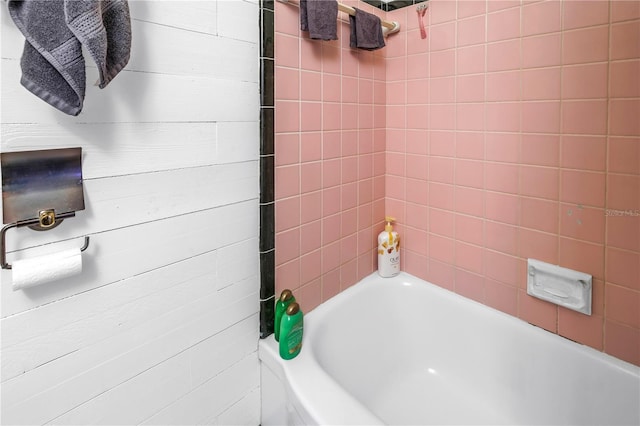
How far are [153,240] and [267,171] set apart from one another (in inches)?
16.5

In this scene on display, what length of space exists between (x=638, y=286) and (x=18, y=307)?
1665 millimetres

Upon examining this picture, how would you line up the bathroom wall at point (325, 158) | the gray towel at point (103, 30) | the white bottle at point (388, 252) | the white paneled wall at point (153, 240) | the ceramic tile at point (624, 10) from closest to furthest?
the gray towel at point (103, 30), the white paneled wall at point (153, 240), the ceramic tile at point (624, 10), the bathroom wall at point (325, 158), the white bottle at point (388, 252)

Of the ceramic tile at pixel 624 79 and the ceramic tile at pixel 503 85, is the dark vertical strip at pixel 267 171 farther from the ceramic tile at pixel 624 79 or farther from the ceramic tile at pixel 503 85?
the ceramic tile at pixel 624 79

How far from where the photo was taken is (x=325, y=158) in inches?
57.0

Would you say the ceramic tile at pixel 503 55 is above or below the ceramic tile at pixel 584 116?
above

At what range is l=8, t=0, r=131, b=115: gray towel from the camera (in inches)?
26.6

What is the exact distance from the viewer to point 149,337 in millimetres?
1020

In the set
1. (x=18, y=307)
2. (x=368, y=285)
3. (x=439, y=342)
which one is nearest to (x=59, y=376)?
(x=18, y=307)

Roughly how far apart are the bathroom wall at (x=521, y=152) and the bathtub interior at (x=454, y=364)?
0.25 ft

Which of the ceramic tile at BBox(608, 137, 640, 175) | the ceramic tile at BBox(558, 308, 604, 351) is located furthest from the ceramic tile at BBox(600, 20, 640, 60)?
the ceramic tile at BBox(558, 308, 604, 351)

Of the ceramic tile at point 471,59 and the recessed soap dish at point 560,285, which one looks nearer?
the recessed soap dish at point 560,285

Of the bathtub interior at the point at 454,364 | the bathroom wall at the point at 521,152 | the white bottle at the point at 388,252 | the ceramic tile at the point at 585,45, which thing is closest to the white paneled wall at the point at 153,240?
the bathtub interior at the point at 454,364

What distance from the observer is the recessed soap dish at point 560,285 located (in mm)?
1247

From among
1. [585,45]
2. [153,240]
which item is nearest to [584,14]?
[585,45]
